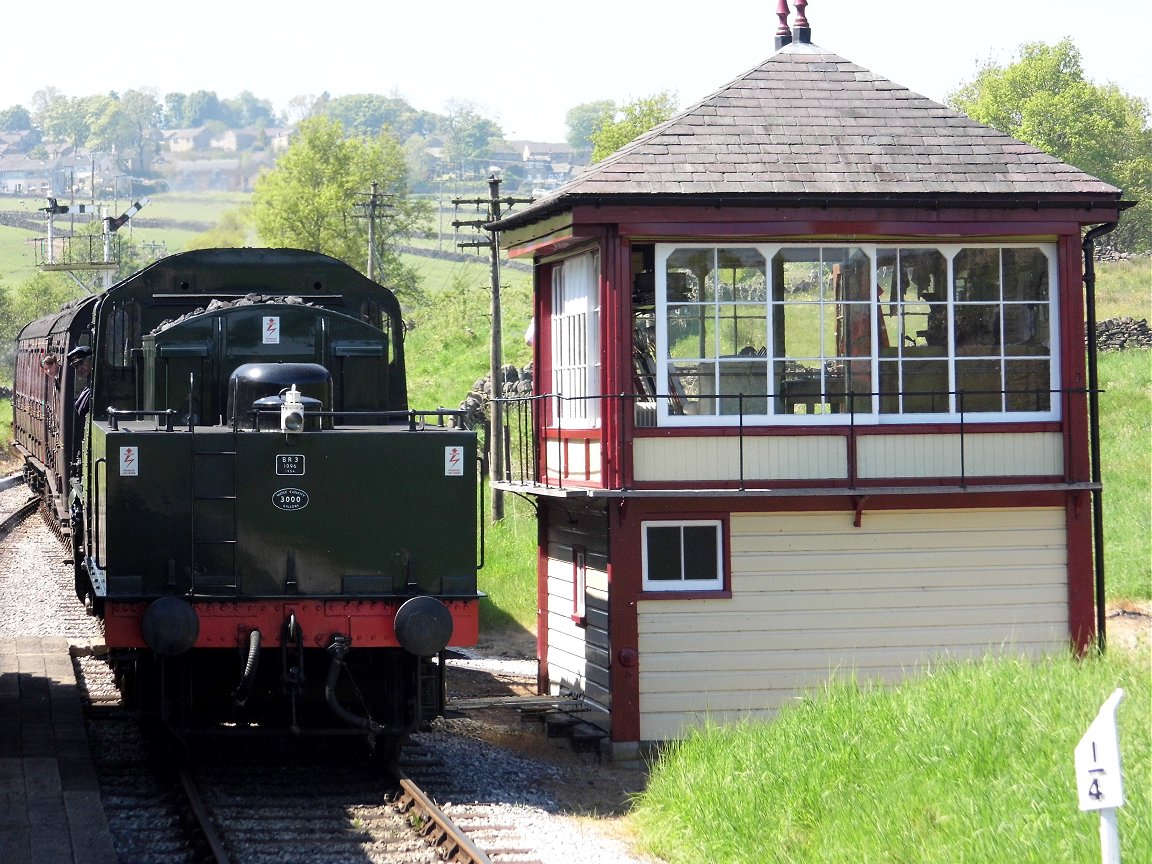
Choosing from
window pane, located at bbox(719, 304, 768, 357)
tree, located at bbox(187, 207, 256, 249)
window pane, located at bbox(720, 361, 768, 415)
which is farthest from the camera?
tree, located at bbox(187, 207, 256, 249)

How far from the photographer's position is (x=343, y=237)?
69.7 metres

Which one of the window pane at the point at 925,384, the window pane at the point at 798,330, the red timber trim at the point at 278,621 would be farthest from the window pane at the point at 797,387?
the red timber trim at the point at 278,621

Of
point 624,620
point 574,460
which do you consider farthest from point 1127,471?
point 624,620

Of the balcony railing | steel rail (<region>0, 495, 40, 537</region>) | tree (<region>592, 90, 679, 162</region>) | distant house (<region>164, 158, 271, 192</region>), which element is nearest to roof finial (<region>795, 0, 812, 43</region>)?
the balcony railing

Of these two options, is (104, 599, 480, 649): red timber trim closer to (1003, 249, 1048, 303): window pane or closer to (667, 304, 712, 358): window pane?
(667, 304, 712, 358): window pane

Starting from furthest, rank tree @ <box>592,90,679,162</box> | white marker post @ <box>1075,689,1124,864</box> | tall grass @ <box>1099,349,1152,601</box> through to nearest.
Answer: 1. tree @ <box>592,90,679,162</box>
2. tall grass @ <box>1099,349,1152,601</box>
3. white marker post @ <box>1075,689,1124,864</box>

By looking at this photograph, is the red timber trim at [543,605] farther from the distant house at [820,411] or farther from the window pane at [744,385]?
the window pane at [744,385]

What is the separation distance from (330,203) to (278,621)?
59649mm

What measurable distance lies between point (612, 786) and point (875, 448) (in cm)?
391

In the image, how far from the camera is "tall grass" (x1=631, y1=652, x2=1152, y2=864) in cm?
778

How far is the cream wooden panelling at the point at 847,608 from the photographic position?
13.8 meters

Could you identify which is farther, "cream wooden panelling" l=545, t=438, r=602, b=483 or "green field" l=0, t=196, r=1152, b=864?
"cream wooden panelling" l=545, t=438, r=602, b=483

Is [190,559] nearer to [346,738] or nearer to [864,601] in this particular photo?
[346,738]

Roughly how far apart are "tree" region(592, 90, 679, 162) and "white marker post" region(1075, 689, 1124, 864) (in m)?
55.8
